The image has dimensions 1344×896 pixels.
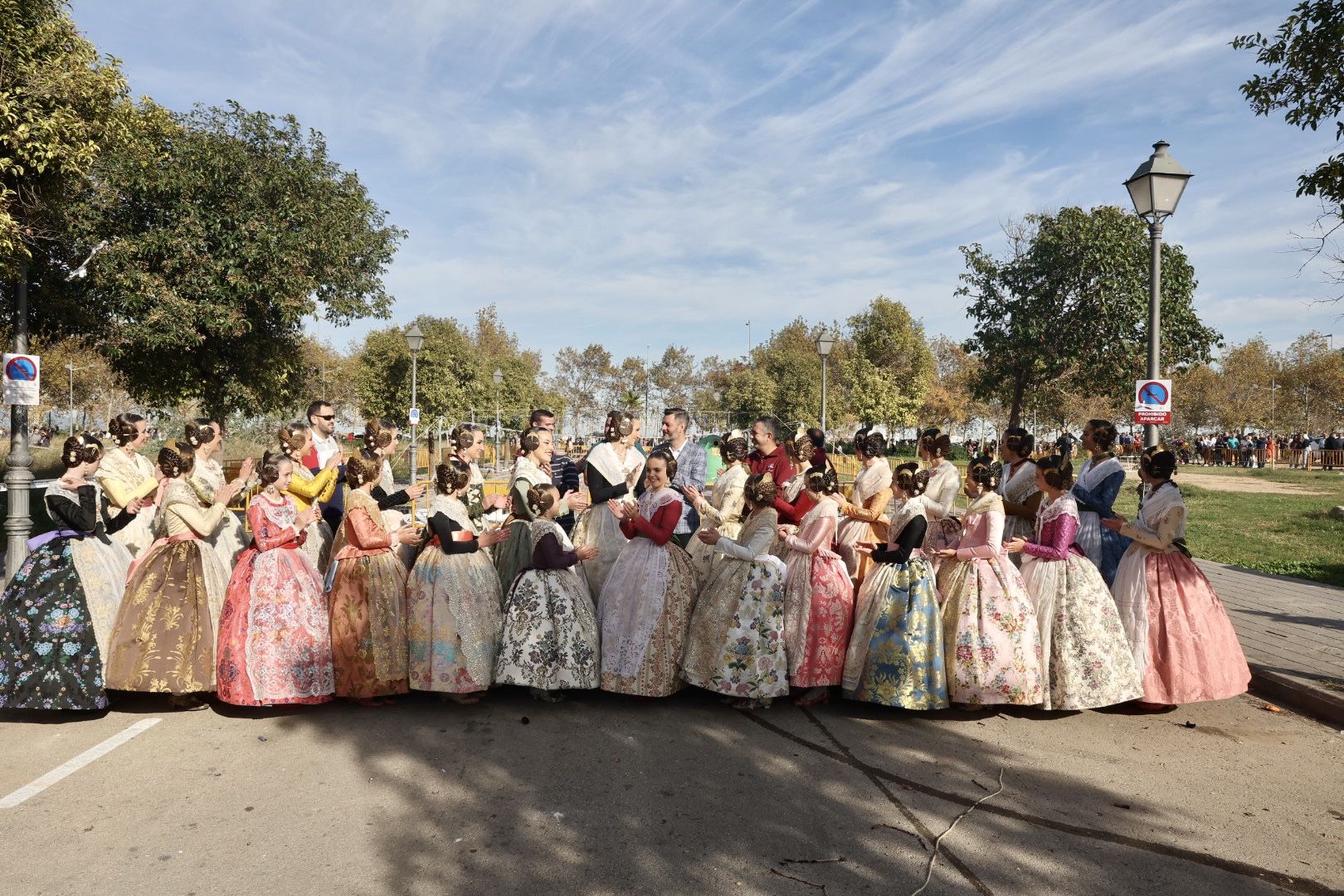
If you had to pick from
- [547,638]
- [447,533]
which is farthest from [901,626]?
[447,533]

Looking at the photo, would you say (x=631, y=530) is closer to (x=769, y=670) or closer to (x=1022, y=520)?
(x=769, y=670)

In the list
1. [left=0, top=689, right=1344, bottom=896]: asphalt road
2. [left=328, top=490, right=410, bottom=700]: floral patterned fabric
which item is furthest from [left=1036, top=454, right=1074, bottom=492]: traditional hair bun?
[left=328, top=490, right=410, bottom=700]: floral patterned fabric

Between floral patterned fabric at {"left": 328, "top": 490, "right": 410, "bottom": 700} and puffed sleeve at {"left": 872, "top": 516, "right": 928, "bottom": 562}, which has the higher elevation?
puffed sleeve at {"left": 872, "top": 516, "right": 928, "bottom": 562}

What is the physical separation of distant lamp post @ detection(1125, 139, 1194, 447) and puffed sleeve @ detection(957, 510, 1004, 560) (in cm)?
297

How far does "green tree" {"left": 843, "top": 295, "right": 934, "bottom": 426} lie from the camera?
48.2 meters

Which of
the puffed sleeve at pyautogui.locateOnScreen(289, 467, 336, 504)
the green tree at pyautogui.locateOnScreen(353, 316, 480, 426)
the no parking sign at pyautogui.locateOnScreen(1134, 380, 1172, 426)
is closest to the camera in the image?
the puffed sleeve at pyautogui.locateOnScreen(289, 467, 336, 504)

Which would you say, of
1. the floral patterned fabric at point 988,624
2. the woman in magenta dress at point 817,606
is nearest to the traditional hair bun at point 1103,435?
the floral patterned fabric at point 988,624

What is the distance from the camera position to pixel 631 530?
5.59m

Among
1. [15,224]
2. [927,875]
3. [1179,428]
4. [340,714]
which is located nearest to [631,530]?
[340,714]

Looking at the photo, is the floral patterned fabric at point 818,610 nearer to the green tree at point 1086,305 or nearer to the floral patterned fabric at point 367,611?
the floral patterned fabric at point 367,611

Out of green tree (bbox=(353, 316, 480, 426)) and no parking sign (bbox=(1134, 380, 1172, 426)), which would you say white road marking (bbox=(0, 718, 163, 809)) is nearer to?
no parking sign (bbox=(1134, 380, 1172, 426))

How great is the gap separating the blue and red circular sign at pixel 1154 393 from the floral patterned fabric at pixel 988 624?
10.5ft

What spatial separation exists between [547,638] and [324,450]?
3659 mm

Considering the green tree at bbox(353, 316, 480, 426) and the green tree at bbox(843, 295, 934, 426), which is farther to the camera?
the green tree at bbox(843, 295, 934, 426)
